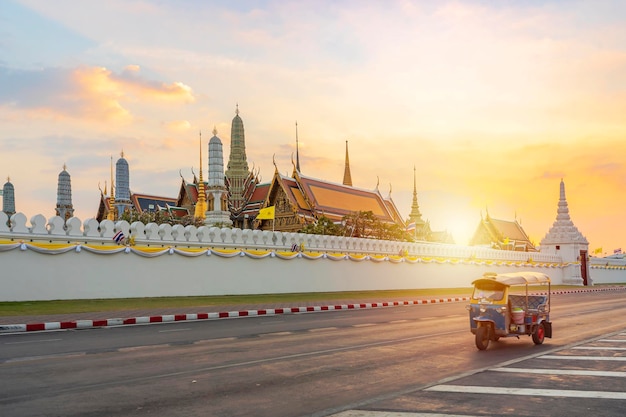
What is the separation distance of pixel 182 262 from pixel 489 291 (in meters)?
15.0

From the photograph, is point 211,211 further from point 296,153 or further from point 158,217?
point 296,153

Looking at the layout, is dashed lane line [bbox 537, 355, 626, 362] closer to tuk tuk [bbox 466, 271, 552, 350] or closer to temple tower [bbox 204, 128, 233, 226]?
tuk tuk [bbox 466, 271, 552, 350]

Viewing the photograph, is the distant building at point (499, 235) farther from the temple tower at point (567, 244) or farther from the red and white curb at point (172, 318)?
the red and white curb at point (172, 318)

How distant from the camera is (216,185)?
62.9 meters

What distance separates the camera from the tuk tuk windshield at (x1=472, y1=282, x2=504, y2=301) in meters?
12.3

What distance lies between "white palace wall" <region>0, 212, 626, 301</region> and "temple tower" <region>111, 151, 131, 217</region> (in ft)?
176

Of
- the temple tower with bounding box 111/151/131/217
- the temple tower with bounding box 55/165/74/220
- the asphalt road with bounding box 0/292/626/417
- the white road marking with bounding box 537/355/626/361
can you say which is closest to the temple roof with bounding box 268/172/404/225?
the temple tower with bounding box 111/151/131/217

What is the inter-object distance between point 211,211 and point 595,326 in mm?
50255

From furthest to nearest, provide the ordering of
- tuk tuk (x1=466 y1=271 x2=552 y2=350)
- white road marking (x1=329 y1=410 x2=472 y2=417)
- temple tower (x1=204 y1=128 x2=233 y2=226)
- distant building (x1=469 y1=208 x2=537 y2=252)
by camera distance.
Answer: distant building (x1=469 y1=208 x2=537 y2=252), temple tower (x1=204 y1=128 x2=233 y2=226), tuk tuk (x1=466 y1=271 x2=552 y2=350), white road marking (x1=329 y1=410 x2=472 y2=417)

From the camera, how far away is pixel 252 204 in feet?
242

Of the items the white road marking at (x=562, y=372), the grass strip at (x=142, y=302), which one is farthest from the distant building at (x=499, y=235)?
the white road marking at (x=562, y=372)

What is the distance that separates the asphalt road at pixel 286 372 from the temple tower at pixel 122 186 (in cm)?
7051

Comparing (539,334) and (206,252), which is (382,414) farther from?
(206,252)

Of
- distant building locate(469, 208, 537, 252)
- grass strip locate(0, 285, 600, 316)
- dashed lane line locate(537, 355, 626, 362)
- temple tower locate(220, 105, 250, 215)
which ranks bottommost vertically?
dashed lane line locate(537, 355, 626, 362)
